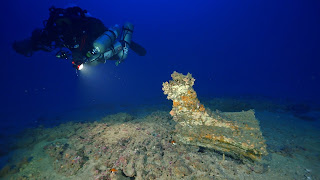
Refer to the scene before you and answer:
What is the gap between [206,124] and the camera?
11.9 feet

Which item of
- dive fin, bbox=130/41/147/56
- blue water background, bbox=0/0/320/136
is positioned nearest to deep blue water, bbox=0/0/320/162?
blue water background, bbox=0/0/320/136

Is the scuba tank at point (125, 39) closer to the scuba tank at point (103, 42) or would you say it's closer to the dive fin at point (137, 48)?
the scuba tank at point (103, 42)

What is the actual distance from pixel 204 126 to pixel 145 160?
1647 millimetres

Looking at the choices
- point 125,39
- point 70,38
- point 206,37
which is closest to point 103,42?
point 70,38

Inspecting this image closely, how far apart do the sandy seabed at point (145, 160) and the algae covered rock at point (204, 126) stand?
0.24 m

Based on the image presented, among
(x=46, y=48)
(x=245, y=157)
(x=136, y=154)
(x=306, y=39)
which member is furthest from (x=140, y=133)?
(x=306, y=39)

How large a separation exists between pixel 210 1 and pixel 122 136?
657 ft

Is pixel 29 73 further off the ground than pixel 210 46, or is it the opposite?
pixel 210 46

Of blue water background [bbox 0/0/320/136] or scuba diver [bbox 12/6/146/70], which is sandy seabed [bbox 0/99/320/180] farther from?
blue water background [bbox 0/0/320/136]

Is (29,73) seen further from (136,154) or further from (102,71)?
(136,154)

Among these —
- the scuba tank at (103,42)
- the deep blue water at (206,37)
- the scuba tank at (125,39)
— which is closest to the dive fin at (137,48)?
the scuba tank at (125,39)

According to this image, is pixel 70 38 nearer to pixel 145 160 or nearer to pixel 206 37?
pixel 145 160

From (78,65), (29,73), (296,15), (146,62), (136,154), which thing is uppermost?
(296,15)

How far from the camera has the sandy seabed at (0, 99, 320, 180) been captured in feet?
10.1
